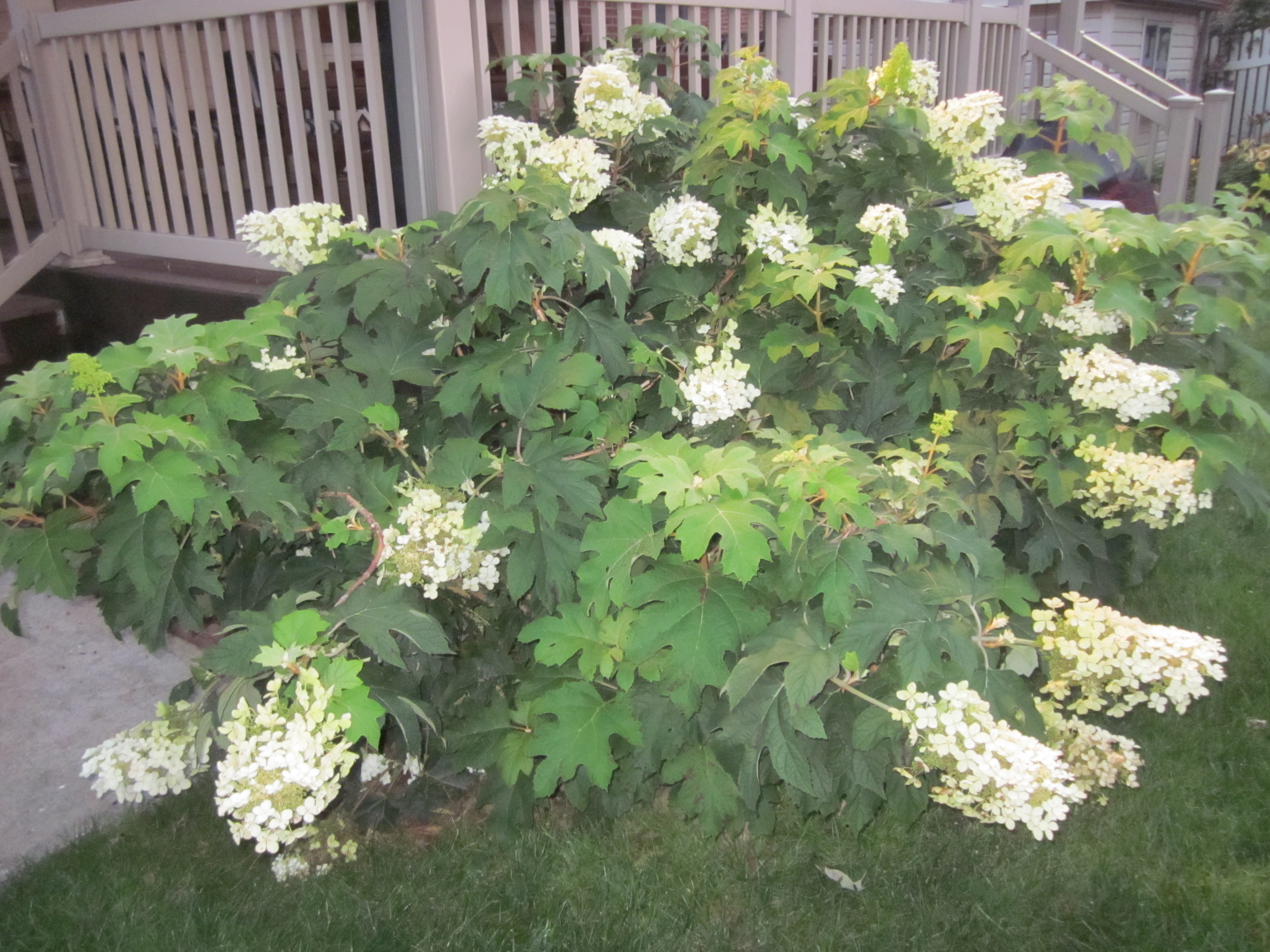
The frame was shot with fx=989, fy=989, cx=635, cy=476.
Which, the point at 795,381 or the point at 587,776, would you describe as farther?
the point at 795,381

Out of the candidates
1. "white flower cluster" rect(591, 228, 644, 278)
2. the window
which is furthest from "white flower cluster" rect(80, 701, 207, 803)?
the window

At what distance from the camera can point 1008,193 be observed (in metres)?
2.68

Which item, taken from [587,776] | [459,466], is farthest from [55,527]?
[587,776]

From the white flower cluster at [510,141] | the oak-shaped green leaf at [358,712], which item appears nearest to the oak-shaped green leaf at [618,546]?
the oak-shaped green leaf at [358,712]

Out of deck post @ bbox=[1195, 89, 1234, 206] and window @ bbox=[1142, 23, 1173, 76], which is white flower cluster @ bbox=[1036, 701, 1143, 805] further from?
window @ bbox=[1142, 23, 1173, 76]

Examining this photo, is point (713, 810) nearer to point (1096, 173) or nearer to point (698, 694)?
point (698, 694)

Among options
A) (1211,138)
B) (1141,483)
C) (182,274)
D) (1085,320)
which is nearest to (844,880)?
(1141,483)

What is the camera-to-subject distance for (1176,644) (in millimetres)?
1908

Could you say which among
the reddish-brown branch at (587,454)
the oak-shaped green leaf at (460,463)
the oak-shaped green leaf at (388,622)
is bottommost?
the oak-shaped green leaf at (388,622)

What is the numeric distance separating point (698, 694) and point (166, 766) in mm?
1140

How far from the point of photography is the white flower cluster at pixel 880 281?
2.43 meters

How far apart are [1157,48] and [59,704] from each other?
17924mm

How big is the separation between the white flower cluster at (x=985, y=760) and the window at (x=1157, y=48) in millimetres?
16554

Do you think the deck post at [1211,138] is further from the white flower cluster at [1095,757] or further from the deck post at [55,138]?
the deck post at [55,138]
